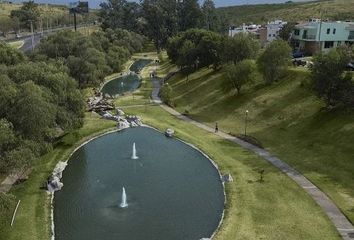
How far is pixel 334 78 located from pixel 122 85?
221ft

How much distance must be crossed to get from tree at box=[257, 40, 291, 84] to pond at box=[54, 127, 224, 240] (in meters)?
27.3

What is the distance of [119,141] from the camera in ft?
220

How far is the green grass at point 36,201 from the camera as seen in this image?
38.4m

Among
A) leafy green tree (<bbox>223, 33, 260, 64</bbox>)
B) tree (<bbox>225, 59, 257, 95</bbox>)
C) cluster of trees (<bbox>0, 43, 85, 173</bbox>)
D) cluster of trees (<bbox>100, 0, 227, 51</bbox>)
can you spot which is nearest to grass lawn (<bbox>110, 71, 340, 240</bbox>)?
cluster of trees (<bbox>0, 43, 85, 173</bbox>)

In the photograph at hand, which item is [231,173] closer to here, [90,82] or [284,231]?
[284,231]

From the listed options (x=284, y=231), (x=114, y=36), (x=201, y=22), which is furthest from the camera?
(x=201, y=22)

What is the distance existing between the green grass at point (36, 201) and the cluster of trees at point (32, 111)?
299 centimetres

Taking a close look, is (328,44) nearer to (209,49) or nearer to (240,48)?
(240,48)

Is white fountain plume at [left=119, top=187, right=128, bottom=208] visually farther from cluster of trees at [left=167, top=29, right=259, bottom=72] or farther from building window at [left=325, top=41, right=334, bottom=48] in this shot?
building window at [left=325, top=41, right=334, bottom=48]

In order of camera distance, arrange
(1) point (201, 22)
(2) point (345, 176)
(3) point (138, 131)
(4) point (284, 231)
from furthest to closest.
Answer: (1) point (201, 22), (3) point (138, 131), (2) point (345, 176), (4) point (284, 231)

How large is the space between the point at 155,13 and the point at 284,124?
418 ft

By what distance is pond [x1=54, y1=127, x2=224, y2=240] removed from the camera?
3997 centimetres

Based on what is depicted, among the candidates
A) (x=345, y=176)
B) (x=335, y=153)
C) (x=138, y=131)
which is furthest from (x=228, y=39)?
(x=345, y=176)

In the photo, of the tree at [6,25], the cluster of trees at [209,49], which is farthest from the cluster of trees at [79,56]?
the tree at [6,25]
